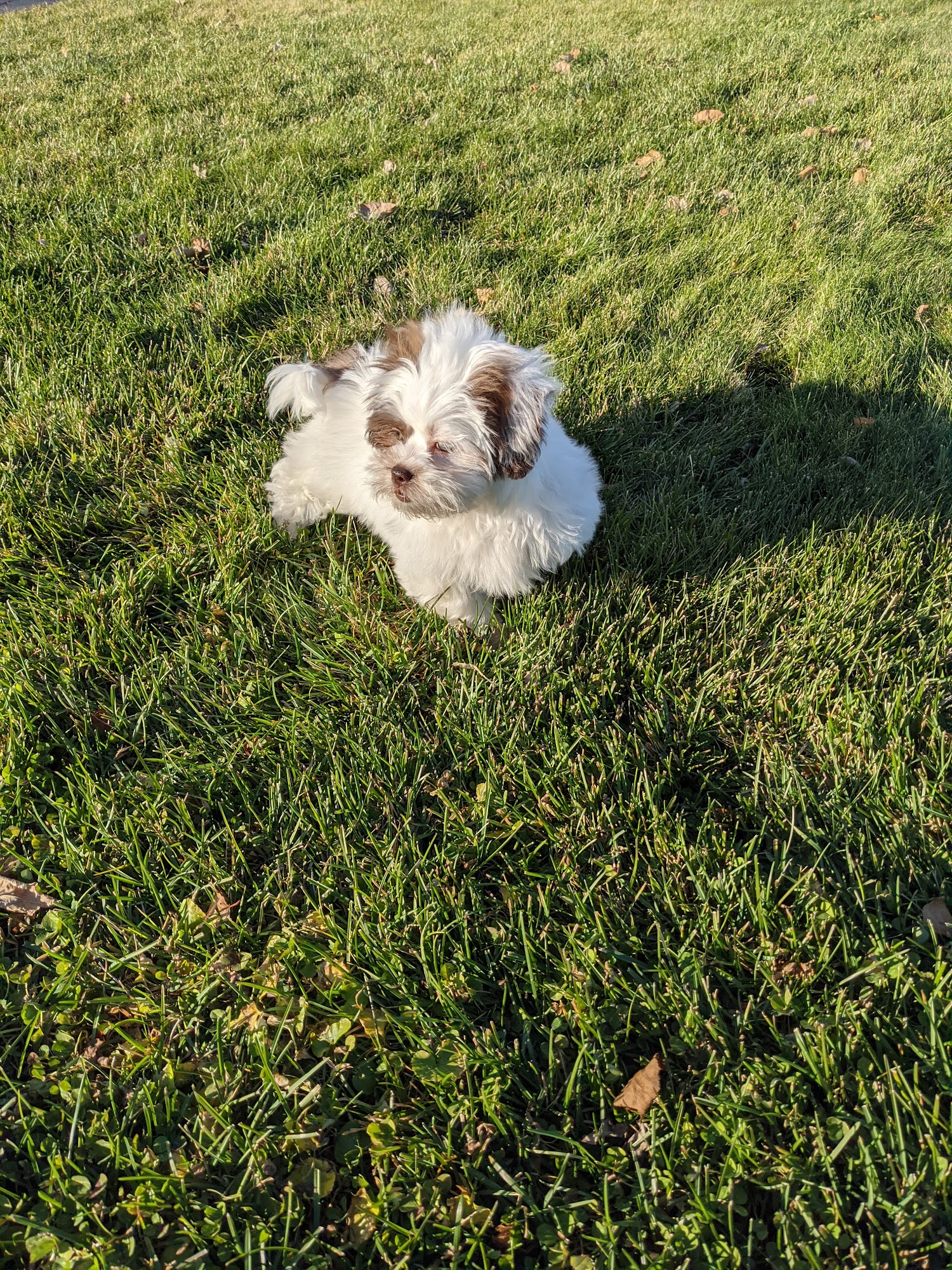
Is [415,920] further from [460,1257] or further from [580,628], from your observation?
[580,628]

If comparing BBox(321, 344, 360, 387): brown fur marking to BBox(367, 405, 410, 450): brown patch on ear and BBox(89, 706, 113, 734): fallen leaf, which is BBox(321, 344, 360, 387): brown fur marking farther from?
BBox(89, 706, 113, 734): fallen leaf

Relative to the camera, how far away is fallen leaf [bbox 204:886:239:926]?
2174 mm

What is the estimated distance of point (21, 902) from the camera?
7.27 ft

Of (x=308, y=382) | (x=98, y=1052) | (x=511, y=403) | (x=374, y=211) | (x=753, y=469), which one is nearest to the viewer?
(x=98, y=1052)

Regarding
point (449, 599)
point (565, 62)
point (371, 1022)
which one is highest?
point (565, 62)

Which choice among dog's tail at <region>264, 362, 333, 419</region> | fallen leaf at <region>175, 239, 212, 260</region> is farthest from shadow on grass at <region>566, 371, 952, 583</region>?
fallen leaf at <region>175, 239, 212, 260</region>

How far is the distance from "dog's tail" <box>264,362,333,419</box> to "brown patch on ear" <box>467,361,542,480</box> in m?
1.08

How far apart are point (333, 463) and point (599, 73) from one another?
6.54 meters

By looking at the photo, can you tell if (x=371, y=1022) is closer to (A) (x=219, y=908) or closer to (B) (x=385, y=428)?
(A) (x=219, y=908)

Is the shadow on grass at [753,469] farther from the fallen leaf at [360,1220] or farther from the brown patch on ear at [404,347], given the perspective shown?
the fallen leaf at [360,1220]

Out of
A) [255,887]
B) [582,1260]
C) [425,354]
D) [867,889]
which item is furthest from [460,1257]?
[425,354]

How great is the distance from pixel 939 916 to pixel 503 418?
2.02m

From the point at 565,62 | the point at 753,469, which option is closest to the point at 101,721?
the point at 753,469

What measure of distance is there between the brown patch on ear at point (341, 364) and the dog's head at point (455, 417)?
726mm
